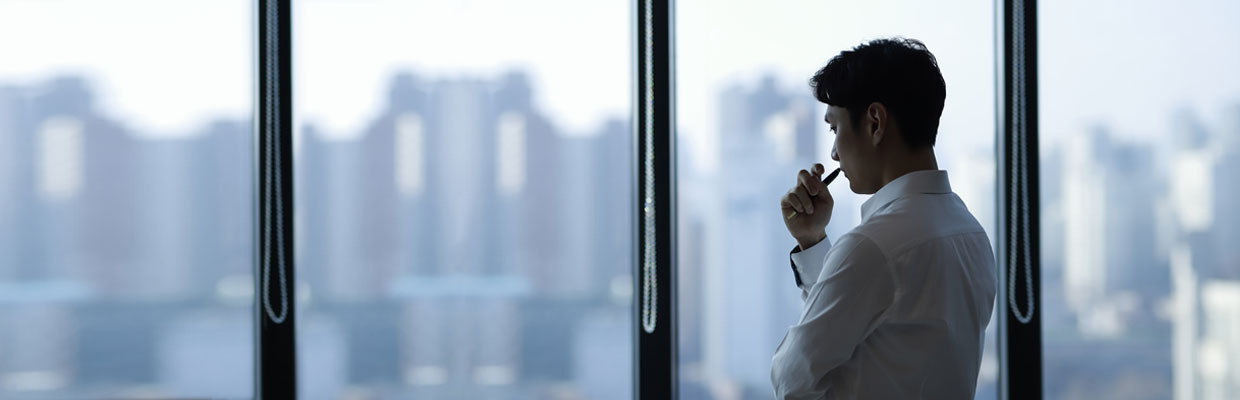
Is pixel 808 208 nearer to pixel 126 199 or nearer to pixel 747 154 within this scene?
pixel 747 154

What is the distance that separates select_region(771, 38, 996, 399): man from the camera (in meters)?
0.80

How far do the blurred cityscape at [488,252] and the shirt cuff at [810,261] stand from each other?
1.01 meters

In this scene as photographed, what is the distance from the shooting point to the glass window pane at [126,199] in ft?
6.32

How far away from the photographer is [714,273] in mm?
2039

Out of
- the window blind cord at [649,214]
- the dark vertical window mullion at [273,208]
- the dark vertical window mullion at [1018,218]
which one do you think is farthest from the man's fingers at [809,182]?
the dark vertical window mullion at [273,208]

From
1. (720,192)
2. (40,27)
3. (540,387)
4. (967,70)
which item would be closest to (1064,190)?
(967,70)

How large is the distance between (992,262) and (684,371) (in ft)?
3.98

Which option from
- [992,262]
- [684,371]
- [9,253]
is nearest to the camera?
[992,262]

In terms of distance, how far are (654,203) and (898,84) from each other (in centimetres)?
118

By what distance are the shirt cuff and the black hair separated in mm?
178

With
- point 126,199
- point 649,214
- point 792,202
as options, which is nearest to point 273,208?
point 126,199

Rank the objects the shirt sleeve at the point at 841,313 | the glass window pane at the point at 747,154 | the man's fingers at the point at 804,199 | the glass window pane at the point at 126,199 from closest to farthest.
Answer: the shirt sleeve at the point at 841,313 → the man's fingers at the point at 804,199 → the glass window pane at the point at 126,199 → the glass window pane at the point at 747,154

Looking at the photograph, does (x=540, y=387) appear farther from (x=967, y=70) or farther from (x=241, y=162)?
(x=967, y=70)

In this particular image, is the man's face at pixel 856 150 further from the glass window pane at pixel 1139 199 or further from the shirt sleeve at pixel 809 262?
the glass window pane at pixel 1139 199
